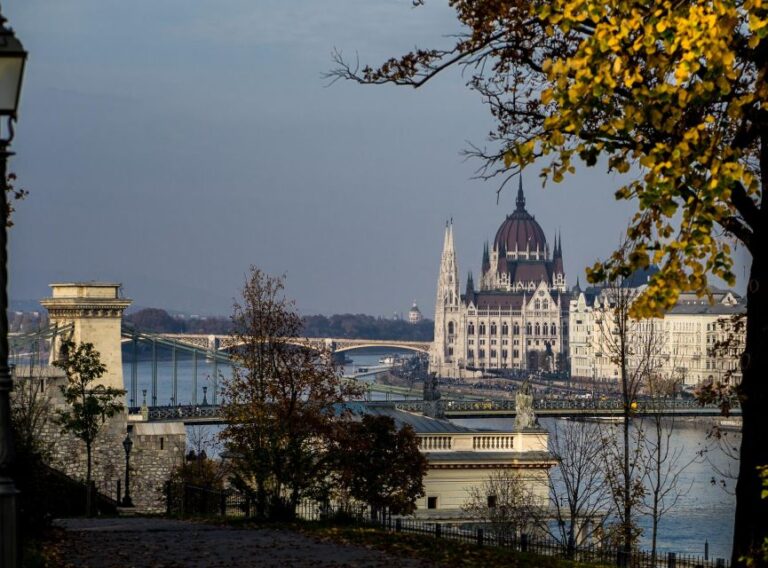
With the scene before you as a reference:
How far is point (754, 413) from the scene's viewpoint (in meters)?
8.77

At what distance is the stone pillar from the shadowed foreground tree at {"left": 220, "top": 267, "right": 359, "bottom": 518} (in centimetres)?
1070

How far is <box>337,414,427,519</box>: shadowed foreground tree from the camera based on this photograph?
78.1ft

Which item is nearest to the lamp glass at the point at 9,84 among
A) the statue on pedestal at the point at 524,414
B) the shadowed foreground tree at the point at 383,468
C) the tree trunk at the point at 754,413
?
the tree trunk at the point at 754,413

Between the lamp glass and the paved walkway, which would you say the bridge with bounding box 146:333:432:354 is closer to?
the paved walkway

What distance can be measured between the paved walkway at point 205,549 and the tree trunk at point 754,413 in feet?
8.69

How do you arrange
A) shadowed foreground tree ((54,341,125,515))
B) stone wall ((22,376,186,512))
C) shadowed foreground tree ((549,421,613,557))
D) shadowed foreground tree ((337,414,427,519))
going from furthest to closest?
stone wall ((22,376,186,512)) < shadowed foreground tree ((54,341,125,515)) < shadowed foreground tree ((337,414,427,519)) < shadowed foreground tree ((549,421,613,557))

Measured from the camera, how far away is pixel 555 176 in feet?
23.9

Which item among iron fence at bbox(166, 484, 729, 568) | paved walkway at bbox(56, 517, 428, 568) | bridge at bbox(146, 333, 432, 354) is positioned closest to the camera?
paved walkway at bbox(56, 517, 428, 568)

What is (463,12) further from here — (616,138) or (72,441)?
(72,441)

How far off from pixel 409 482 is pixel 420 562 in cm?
1393

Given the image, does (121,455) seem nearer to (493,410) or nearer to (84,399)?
(84,399)

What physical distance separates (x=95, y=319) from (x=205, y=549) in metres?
23.4

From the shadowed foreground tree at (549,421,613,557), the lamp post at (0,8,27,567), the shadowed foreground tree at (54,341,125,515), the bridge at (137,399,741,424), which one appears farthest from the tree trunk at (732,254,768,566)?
the bridge at (137,399,741,424)

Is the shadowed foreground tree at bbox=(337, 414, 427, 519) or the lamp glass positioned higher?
the lamp glass
